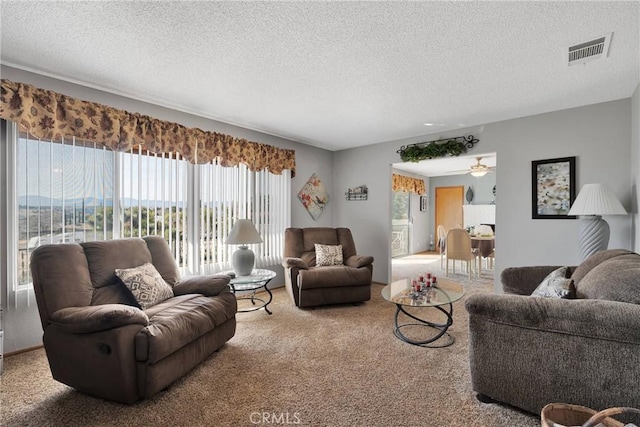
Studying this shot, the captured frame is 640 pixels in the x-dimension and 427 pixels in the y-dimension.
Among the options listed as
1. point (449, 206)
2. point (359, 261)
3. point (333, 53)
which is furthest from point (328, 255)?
point (449, 206)

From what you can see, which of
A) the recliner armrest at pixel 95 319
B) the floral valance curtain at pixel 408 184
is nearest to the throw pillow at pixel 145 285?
the recliner armrest at pixel 95 319

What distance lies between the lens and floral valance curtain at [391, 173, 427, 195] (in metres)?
7.29

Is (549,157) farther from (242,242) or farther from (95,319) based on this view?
(95,319)

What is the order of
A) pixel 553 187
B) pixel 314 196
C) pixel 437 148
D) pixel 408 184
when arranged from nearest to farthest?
1. pixel 553 187
2. pixel 437 148
3. pixel 314 196
4. pixel 408 184

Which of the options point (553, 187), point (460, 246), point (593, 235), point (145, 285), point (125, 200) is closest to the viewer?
point (145, 285)

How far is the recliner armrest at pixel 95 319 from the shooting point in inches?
69.1

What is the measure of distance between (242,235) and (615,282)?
3.00 metres

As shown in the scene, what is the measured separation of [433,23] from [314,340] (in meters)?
2.58

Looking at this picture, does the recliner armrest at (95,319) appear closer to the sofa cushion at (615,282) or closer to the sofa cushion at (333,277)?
the sofa cushion at (333,277)

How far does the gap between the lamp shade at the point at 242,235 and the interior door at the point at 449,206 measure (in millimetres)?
6732

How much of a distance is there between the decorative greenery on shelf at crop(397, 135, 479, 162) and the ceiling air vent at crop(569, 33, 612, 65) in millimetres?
1734

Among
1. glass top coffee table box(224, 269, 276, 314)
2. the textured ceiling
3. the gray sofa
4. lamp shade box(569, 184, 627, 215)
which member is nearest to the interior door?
the textured ceiling

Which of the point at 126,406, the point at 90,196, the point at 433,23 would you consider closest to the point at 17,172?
the point at 90,196

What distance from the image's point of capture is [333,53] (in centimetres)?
219
